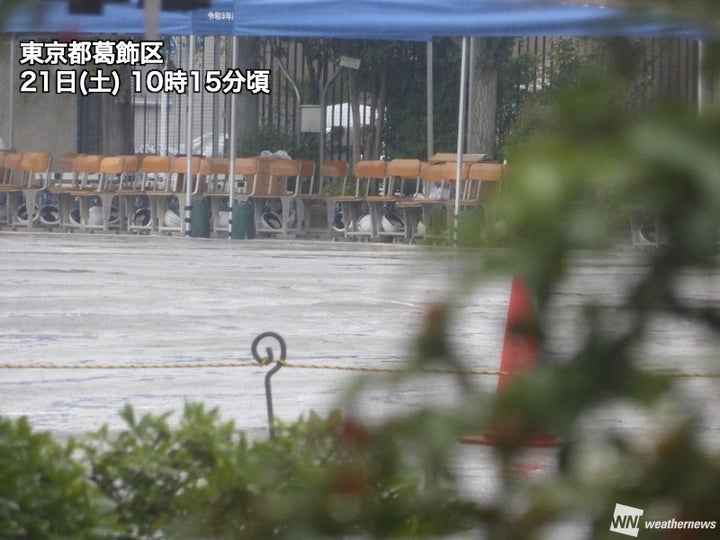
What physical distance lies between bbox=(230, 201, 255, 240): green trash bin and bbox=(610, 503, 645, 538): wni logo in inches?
779

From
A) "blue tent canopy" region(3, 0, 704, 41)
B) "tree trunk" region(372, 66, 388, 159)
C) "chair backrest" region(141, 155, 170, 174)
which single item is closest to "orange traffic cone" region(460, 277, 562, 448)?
"blue tent canopy" region(3, 0, 704, 41)

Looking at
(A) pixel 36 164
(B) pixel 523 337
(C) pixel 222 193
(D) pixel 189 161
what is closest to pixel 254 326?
(D) pixel 189 161

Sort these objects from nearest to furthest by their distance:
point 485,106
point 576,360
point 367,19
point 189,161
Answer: point 576,360 → point 367,19 → point 189,161 → point 485,106

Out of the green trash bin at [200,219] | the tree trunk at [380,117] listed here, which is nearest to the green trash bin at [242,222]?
the green trash bin at [200,219]

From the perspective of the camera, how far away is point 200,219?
20891 millimetres

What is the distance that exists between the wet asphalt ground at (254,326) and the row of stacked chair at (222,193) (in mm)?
833

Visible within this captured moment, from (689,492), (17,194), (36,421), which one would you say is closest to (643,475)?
(689,492)

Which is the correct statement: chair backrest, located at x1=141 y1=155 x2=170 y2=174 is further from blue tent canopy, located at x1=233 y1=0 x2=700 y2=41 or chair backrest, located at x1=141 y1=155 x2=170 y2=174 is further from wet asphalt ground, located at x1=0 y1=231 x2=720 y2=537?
blue tent canopy, located at x1=233 y1=0 x2=700 y2=41

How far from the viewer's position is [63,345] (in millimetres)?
10430

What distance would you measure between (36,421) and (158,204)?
47.4 ft

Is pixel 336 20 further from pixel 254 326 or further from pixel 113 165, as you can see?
pixel 254 326

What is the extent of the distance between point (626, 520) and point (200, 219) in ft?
65.6

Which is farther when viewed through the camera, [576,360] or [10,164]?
[10,164]

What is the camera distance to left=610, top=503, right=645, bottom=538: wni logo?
0.98 metres
